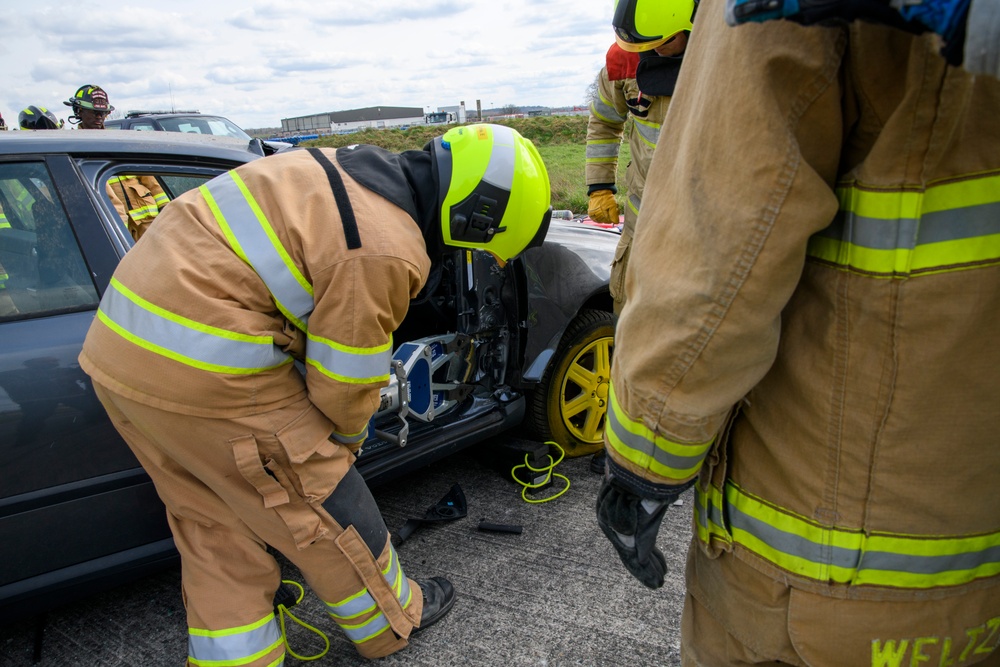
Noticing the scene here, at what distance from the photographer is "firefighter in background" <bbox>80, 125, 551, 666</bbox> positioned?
1.69m

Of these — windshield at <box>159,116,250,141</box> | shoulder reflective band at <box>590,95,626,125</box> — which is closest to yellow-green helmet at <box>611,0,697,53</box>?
shoulder reflective band at <box>590,95,626,125</box>

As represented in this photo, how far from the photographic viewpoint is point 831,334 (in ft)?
3.15

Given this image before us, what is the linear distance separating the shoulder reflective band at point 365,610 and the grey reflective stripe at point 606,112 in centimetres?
246

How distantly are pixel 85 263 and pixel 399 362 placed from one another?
1.04m

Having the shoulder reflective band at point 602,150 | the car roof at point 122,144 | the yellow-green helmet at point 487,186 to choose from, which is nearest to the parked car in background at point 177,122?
the shoulder reflective band at point 602,150

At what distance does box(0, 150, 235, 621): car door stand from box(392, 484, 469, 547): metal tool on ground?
36.0 inches

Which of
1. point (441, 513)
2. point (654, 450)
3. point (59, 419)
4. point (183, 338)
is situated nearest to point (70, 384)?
point (59, 419)

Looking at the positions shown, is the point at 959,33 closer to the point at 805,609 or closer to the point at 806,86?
the point at 806,86

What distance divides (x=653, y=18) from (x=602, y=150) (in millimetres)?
1289

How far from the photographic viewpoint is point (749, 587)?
1109 mm

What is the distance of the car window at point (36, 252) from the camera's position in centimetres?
200

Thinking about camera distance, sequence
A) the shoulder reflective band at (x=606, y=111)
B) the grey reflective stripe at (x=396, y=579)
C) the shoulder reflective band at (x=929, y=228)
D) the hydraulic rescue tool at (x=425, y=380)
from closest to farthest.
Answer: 1. the shoulder reflective band at (x=929, y=228)
2. the grey reflective stripe at (x=396, y=579)
3. the hydraulic rescue tool at (x=425, y=380)
4. the shoulder reflective band at (x=606, y=111)

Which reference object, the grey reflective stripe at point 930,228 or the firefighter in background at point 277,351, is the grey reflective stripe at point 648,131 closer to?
the firefighter in background at point 277,351

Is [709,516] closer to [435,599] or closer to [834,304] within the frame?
[834,304]
